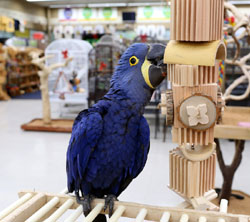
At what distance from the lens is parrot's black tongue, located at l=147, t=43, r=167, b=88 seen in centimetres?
102

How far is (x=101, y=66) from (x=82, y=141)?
4250 millimetres

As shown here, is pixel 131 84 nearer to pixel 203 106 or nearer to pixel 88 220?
pixel 203 106

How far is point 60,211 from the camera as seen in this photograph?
98 centimetres

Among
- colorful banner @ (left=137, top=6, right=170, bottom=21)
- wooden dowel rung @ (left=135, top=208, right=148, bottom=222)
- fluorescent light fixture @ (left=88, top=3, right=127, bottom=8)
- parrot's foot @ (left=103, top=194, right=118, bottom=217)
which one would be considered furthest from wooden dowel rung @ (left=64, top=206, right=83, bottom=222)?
fluorescent light fixture @ (left=88, top=3, right=127, bottom=8)

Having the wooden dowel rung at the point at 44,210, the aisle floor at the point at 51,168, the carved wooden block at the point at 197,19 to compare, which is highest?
the carved wooden block at the point at 197,19

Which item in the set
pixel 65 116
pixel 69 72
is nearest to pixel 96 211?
pixel 69 72

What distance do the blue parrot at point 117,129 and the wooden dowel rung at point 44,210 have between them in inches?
3.4

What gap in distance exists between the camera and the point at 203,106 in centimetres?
113

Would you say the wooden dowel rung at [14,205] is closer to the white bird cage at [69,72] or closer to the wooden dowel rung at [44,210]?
the wooden dowel rung at [44,210]

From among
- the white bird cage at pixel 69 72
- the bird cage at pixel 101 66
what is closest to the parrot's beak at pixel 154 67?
the bird cage at pixel 101 66

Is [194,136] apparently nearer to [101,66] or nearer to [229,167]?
[229,167]

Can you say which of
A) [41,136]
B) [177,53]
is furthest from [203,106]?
[41,136]

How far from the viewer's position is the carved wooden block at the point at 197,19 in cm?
102

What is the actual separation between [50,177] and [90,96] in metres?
2.27
